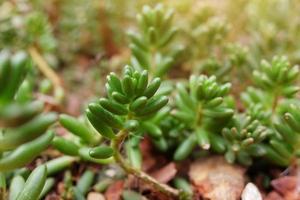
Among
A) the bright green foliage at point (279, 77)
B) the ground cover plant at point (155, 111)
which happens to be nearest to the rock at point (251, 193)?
the ground cover plant at point (155, 111)

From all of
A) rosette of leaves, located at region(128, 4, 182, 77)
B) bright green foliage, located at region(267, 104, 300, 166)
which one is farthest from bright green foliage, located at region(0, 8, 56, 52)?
bright green foliage, located at region(267, 104, 300, 166)

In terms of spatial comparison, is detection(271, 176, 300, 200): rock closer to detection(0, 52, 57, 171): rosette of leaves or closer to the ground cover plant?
the ground cover plant

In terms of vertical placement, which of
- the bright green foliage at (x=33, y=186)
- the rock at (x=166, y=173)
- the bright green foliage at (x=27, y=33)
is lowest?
the rock at (x=166, y=173)

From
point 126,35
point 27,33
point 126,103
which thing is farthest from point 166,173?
point 27,33

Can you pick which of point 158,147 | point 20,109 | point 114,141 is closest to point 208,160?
point 158,147

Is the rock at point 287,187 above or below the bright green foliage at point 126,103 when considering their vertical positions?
below

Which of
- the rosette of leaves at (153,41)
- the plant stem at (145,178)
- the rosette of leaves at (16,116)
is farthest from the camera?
the rosette of leaves at (153,41)

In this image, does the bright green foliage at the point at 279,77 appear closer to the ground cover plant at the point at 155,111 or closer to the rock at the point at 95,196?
the ground cover plant at the point at 155,111

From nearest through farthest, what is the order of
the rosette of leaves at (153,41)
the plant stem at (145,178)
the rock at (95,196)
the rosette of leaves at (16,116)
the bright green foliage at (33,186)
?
the rosette of leaves at (16,116), the bright green foliage at (33,186), the plant stem at (145,178), the rock at (95,196), the rosette of leaves at (153,41)
